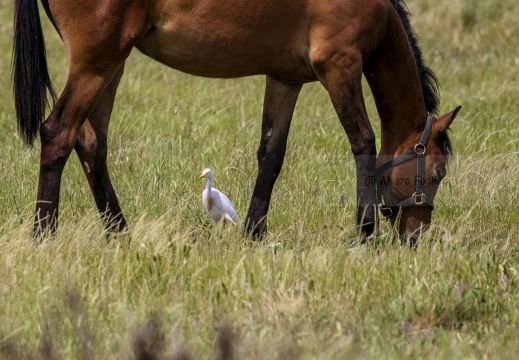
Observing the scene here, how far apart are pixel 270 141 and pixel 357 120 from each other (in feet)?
2.40

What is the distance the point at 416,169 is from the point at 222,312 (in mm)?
→ 1988

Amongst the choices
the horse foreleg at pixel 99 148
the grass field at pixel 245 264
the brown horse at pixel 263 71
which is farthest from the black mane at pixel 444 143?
the horse foreleg at pixel 99 148

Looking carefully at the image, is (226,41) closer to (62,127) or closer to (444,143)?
(62,127)

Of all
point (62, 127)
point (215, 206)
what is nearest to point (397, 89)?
point (215, 206)

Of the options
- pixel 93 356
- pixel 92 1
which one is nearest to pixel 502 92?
pixel 92 1

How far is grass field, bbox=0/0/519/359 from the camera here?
3.99 metres

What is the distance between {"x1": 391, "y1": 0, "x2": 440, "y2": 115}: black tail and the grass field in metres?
0.77

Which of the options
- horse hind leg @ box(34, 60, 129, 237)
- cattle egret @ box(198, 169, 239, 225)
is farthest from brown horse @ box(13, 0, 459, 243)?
cattle egret @ box(198, 169, 239, 225)

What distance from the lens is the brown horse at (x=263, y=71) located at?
17.2ft

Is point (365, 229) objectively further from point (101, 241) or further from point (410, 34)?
point (101, 241)

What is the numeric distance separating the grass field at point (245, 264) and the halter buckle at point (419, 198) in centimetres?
27

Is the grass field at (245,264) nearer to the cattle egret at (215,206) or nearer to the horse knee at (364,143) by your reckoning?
the cattle egret at (215,206)

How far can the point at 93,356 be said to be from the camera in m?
3.71

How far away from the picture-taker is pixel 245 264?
4.88m
